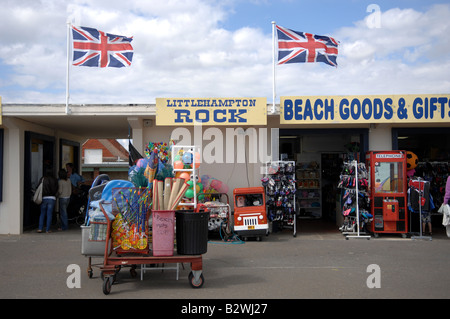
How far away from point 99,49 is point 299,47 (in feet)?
19.2

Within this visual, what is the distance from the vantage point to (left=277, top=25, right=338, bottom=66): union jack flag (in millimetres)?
A: 11641

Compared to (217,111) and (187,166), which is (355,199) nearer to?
(217,111)

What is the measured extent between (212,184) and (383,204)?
4.85 meters

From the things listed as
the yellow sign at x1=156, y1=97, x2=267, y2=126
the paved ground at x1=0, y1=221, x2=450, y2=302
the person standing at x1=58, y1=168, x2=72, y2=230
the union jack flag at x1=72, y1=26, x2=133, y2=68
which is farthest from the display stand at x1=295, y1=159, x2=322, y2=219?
the person standing at x1=58, y1=168, x2=72, y2=230

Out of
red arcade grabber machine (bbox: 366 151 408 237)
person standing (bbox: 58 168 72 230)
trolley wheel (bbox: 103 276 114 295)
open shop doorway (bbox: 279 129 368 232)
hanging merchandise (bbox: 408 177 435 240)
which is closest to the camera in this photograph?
trolley wheel (bbox: 103 276 114 295)

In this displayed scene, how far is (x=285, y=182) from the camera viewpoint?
1127 centimetres

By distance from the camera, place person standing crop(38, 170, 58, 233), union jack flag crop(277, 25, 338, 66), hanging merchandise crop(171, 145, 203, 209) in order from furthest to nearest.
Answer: person standing crop(38, 170, 58, 233) → union jack flag crop(277, 25, 338, 66) → hanging merchandise crop(171, 145, 203, 209)

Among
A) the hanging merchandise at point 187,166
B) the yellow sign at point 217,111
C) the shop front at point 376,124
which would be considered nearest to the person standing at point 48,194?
the yellow sign at point 217,111

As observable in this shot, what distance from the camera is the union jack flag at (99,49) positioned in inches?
449

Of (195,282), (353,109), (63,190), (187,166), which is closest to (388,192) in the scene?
(353,109)

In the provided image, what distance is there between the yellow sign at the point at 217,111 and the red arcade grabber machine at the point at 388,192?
3.48 meters

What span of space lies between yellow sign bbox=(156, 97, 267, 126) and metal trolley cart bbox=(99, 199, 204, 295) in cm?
509

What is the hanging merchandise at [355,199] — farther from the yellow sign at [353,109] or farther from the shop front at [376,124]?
the yellow sign at [353,109]

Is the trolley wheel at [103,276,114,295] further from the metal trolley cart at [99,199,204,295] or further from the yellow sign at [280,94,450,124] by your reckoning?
the yellow sign at [280,94,450,124]
